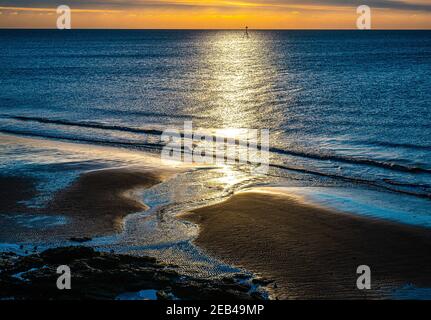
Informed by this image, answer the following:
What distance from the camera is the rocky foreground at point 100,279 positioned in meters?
10.6

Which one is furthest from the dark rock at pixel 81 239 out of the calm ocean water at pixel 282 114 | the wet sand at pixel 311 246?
the calm ocean water at pixel 282 114

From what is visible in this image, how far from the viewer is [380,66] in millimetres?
79500

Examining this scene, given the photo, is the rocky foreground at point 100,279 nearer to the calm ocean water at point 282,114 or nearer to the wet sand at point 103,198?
the wet sand at point 103,198

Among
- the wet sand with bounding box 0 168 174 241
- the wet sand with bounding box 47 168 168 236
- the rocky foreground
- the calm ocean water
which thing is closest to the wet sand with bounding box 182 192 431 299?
the rocky foreground

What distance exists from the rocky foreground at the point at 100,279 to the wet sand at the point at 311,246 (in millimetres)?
1217

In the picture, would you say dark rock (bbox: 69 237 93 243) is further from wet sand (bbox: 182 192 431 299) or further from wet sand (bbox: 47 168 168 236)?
wet sand (bbox: 182 192 431 299)

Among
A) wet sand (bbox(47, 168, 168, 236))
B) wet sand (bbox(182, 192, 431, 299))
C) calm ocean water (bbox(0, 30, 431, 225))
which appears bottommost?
wet sand (bbox(182, 192, 431, 299))

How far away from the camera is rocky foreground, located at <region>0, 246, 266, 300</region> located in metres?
10.6

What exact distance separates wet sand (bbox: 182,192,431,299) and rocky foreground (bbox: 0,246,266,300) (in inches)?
47.9

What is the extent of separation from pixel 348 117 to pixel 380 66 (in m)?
47.0

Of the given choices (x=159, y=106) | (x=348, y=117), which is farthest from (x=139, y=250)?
(x=159, y=106)

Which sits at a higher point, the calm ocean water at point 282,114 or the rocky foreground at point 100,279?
the calm ocean water at point 282,114

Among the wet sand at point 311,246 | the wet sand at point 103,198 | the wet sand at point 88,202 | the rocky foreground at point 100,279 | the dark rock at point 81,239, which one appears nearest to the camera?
the rocky foreground at point 100,279

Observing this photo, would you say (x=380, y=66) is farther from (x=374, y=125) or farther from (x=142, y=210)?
(x=142, y=210)
